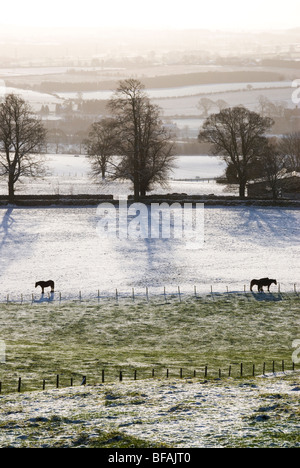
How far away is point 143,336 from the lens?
3722 cm

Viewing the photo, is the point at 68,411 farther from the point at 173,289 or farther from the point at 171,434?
the point at 173,289

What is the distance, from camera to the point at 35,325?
38938mm

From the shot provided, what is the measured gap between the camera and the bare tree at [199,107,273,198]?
79.2 meters

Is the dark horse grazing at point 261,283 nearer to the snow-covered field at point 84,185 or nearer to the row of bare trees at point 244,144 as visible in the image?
the snow-covered field at point 84,185

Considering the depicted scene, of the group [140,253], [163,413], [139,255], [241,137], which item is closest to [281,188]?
[241,137]

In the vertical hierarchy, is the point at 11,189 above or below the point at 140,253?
above

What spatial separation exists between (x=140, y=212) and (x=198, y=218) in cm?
634

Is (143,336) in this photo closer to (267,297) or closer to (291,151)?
(267,297)

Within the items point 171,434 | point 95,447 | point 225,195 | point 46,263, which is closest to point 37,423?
point 95,447

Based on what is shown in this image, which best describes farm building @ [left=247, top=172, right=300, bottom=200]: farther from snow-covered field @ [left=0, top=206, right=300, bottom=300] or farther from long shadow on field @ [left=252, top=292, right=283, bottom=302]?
long shadow on field @ [left=252, top=292, right=283, bottom=302]

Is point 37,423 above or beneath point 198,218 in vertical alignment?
beneath

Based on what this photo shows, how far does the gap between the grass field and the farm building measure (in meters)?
36.3

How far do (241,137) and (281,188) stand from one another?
8.10 meters

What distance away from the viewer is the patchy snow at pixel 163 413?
21.3 m
